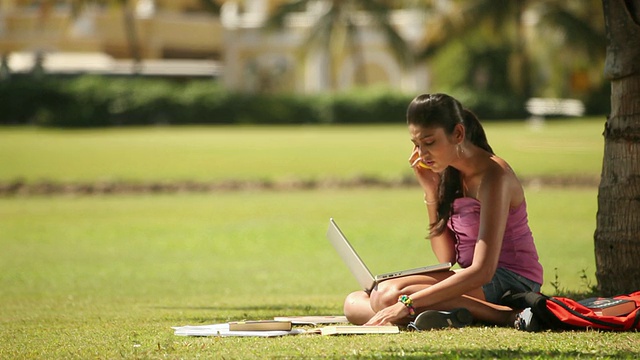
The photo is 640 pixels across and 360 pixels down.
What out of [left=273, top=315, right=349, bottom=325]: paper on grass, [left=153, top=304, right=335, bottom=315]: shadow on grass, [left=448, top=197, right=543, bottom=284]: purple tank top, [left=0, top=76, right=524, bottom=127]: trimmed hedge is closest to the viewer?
[left=448, top=197, right=543, bottom=284]: purple tank top

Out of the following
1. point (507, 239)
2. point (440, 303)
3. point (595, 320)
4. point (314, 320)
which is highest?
point (507, 239)

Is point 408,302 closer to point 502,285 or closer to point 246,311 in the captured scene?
point 502,285

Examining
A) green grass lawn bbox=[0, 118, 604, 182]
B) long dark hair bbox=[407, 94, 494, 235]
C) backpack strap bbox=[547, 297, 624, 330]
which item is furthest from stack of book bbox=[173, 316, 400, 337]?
Answer: green grass lawn bbox=[0, 118, 604, 182]

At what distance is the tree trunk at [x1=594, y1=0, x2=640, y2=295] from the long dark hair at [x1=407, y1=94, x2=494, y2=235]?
4.72 feet

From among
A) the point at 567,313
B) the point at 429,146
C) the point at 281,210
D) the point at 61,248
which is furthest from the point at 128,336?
the point at 281,210

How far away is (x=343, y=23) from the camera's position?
5509 cm

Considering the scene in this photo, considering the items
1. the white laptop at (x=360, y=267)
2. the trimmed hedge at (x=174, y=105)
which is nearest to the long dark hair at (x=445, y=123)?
the white laptop at (x=360, y=267)

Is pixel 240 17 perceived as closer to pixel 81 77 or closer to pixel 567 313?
pixel 81 77

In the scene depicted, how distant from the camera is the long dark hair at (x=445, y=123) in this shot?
20.6 feet

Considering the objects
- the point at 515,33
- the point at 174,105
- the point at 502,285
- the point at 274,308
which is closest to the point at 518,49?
the point at 515,33

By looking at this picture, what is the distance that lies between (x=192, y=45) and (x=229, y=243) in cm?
4909

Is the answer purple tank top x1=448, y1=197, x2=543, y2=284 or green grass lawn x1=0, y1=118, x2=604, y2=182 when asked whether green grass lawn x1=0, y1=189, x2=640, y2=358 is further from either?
green grass lawn x1=0, y1=118, x2=604, y2=182

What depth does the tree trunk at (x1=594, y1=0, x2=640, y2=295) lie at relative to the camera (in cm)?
748

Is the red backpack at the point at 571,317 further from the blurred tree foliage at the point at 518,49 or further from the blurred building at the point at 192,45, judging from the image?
the blurred building at the point at 192,45
